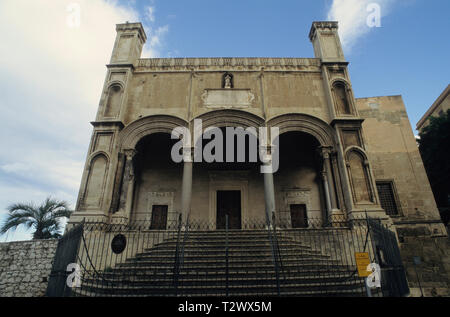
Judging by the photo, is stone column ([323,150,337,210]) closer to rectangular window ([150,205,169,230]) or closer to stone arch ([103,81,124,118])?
rectangular window ([150,205,169,230])

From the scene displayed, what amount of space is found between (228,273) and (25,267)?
792 cm

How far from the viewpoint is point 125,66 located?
12383 mm

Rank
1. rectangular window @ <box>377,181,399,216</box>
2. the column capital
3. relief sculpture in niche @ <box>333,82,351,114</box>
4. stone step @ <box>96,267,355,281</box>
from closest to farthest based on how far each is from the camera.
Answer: stone step @ <box>96,267,355,281</box> < the column capital < relief sculpture in niche @ <box>333,82,351,114</box> < rectangular window @ <box>377,181,399,216</box>

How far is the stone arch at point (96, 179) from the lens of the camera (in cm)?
988

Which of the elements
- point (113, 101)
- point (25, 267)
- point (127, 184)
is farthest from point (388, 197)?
point (25, 267)

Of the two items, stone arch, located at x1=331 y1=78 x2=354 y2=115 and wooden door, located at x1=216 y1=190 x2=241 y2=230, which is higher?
stone arch, located at x1=331 y1=78 x2=354 y2=115

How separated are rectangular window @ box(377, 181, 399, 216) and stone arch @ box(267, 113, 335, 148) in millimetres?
4040

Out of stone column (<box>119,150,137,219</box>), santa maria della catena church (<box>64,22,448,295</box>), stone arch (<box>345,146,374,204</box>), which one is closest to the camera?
stone arch (<box>345,146,374,204</box>)

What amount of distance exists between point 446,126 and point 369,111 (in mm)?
4928

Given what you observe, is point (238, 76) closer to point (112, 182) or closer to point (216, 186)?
point (216, 186)

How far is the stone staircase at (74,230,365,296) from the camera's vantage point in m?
5.74

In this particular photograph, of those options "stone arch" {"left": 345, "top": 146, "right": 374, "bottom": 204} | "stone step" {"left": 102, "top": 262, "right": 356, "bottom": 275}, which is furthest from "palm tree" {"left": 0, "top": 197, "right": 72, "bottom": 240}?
"stone arch" {"left": 345, "top": 146, "right": 374, "bottom": 204}

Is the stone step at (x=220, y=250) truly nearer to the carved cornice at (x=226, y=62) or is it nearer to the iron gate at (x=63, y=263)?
the iron gate at (x=63, y=263)
